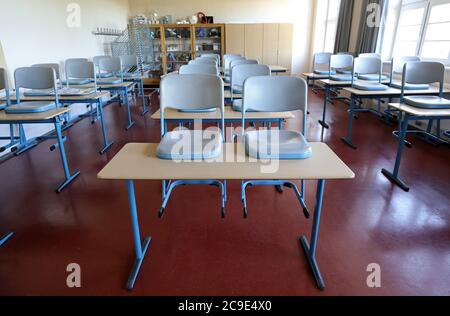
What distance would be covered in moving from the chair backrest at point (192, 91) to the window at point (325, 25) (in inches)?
272

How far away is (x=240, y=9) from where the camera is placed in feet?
27.4

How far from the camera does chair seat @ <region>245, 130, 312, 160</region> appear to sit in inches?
56.1

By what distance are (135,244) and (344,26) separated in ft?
22.5

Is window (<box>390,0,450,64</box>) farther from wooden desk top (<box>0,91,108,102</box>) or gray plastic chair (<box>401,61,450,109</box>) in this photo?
wooden desk top (<box>0,91,108,102</box>)

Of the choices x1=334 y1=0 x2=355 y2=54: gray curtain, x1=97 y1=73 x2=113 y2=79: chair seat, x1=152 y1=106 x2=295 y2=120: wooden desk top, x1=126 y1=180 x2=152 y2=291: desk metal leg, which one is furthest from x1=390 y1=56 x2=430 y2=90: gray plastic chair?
x1=97 y1=73 x2=113 y2=79: chair seat

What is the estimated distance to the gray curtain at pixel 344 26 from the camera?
254 inches

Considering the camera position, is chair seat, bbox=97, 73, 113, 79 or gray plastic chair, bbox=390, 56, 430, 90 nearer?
gray plastic chair, bbox=390, 56, 430, 90

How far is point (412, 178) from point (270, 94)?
182 centimetres

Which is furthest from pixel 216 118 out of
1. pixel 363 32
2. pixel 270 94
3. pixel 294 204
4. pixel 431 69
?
pixel 363 32

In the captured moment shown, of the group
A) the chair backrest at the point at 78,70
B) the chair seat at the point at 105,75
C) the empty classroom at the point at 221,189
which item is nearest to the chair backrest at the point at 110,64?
the chair seat at the point at 105,75

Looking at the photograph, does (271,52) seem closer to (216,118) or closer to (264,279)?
(216,118)

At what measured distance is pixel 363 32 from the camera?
575 centimetres

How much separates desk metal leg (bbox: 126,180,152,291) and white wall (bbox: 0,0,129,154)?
Answer: 9.26 ft

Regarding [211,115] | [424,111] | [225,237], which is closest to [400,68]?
[424,111]
